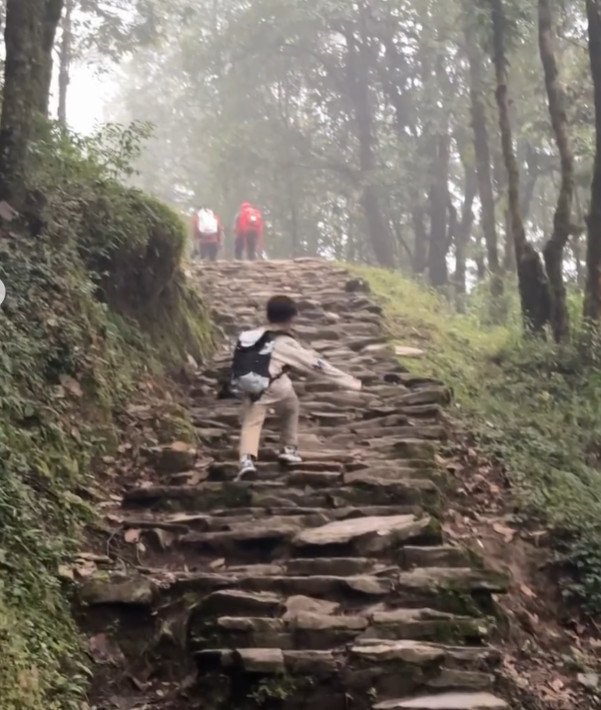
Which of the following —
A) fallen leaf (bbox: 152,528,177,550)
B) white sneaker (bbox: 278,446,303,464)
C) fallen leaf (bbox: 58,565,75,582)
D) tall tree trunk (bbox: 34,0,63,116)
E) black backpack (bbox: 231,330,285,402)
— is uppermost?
tall tree trunk (bbox: 34,0,63,116)

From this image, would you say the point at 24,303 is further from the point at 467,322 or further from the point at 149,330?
the point at 467,322

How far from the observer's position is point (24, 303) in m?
7.65

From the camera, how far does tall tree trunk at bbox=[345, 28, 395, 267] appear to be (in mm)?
27031

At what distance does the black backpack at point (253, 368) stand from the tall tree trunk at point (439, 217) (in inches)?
718

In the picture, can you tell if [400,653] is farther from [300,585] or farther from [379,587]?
[300,585]

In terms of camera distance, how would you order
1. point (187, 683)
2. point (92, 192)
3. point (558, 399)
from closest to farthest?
1. point (187, 683)
2. point (92, 192)
3. point (558, 399)

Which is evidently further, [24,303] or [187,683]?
[24,303]

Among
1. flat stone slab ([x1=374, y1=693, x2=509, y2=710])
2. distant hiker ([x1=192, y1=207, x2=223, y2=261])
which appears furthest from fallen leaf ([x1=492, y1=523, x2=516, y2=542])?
distant hiker ([x1=192, y1=207, x2=223, y2=261])

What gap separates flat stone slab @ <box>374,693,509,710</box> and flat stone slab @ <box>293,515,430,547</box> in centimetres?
149

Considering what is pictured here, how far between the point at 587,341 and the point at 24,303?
292 inches

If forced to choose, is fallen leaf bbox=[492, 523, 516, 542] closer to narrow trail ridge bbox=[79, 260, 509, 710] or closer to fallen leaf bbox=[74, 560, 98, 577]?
narrow trail ridge bbox=[79, 260, 509, 710]

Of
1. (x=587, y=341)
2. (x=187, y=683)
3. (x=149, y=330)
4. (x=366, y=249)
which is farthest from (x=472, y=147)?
(x=187, y=683)

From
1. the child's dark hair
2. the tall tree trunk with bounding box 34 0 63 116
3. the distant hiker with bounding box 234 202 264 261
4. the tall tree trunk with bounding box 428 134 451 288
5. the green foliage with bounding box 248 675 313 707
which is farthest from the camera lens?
the tall tree trunk with bounding box 428 134 451 288

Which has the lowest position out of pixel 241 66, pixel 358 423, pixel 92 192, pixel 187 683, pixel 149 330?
pixel 187 683
